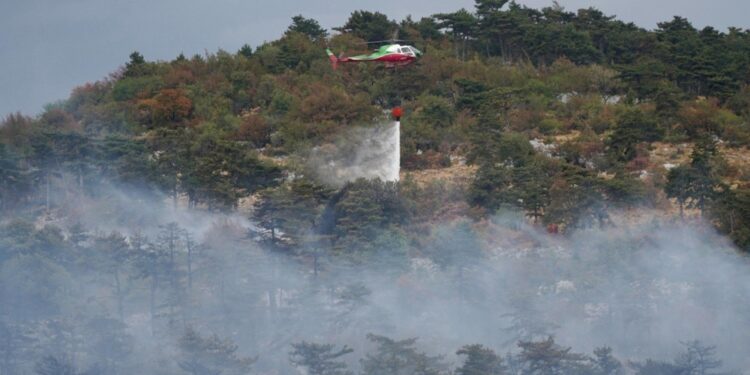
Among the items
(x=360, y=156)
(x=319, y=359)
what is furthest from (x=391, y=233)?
(x=360, y=156)

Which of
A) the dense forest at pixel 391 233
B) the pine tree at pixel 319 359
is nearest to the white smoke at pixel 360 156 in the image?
the dense forest at pixel 391 233

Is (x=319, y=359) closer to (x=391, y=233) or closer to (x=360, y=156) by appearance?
(x=391, y=233)

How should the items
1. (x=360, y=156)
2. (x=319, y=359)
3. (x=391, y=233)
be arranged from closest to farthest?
1. (x=319, y=359)
2. (x=391, y=233)
3. (x=360, y=156)

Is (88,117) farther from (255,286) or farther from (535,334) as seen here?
(535,334)

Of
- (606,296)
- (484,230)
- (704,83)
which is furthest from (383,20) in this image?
(606,296)

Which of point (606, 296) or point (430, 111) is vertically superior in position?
point (430, 111)

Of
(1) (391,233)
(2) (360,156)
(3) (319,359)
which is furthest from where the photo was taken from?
(2) (360,156)

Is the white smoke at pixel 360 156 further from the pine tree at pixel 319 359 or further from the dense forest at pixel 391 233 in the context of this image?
the pine tree at pixel 319 359
